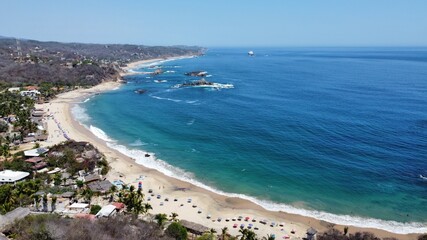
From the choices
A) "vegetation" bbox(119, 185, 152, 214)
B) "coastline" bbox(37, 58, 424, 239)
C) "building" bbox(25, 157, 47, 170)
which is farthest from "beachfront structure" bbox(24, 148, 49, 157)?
"vegetation" bbox(119, 185, 152, 214)

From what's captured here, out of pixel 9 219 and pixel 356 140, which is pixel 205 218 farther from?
pixel 356 140

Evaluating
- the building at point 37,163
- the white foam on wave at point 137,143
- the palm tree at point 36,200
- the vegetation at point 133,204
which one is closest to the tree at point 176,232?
the vegetation at point 133,204

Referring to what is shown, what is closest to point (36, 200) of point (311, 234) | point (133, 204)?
point (133, 204)

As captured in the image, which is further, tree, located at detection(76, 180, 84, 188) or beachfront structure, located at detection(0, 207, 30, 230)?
tree, located at detection(76, 180, 84, 188)

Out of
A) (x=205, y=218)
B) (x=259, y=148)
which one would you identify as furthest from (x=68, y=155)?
(x=259, y=148)

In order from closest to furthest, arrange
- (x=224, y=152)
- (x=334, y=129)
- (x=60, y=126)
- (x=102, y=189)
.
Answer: (x=102, y=189)
(x=224, y=152)
(x=334, y=129)
(x=60, y=126)

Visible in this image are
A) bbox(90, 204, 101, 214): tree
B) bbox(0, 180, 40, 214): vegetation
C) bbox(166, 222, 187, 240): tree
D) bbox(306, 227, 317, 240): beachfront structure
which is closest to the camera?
bbox(166, 222, 187, 240): tree

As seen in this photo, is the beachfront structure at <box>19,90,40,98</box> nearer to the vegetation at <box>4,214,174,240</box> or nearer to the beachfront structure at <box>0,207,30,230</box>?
the beachfront structure at <box>0,207,30,230</box>
